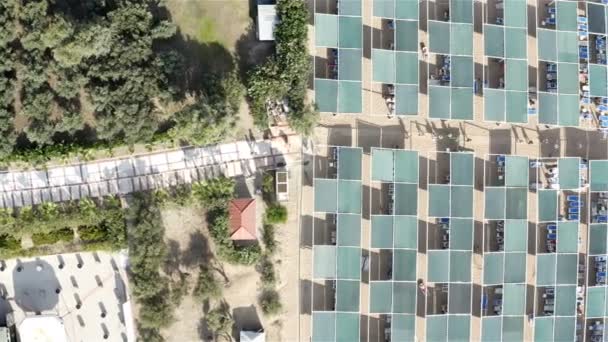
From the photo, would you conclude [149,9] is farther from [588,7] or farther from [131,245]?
[588,7]

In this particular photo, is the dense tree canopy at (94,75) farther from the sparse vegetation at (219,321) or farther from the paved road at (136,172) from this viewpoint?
the sparse vegetation at (219,321)

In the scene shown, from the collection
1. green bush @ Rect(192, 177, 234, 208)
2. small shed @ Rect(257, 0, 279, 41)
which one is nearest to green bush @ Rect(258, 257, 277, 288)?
green bush @ Rect(192, 177, 234, 208)

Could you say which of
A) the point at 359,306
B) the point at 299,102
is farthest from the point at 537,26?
the point at 359,306

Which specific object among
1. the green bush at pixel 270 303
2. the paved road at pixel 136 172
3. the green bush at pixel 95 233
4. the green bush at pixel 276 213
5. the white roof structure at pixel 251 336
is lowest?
the white roof structure at pixel 251 336

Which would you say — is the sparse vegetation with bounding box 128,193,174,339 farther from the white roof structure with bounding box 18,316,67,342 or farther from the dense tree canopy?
the white roof structure with bounding box 18,316,67,342

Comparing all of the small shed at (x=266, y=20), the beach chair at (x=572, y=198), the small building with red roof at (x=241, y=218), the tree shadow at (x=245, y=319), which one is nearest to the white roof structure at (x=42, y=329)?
the tree shadow at (x=245, y=319)
